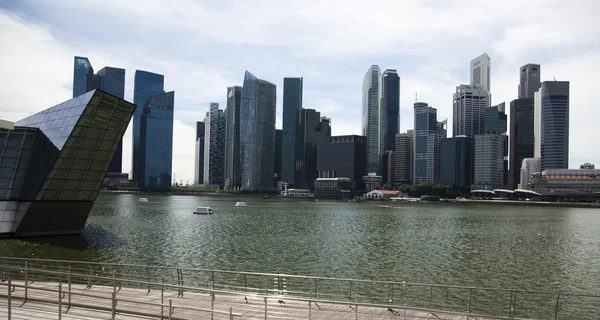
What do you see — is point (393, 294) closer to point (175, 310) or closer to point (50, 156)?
point (175, 310)

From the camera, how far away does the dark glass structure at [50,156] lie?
57.3 metres

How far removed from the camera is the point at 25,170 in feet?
191

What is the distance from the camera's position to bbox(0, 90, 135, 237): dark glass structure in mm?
57344

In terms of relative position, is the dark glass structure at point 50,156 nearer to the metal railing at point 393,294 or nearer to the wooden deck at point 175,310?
the metal railing at point 393,294

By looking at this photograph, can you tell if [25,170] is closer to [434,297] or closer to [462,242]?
[434,297]

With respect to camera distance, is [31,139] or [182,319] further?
[31,139]

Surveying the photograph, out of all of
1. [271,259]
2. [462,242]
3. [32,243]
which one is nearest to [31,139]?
[32,243]

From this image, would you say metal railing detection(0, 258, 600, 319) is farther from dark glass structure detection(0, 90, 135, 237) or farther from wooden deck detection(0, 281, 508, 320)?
dark glass structure detection(0, 90, 135, 237)


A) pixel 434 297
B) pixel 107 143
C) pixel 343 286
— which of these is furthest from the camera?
pixel 107 143

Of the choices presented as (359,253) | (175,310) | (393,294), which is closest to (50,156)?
(359,253)

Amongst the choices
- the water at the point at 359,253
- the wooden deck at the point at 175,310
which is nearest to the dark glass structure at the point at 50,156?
the water at the point at 359,253

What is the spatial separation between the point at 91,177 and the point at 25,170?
8004 mm

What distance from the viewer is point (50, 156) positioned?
189ft

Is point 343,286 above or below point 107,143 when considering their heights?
below
